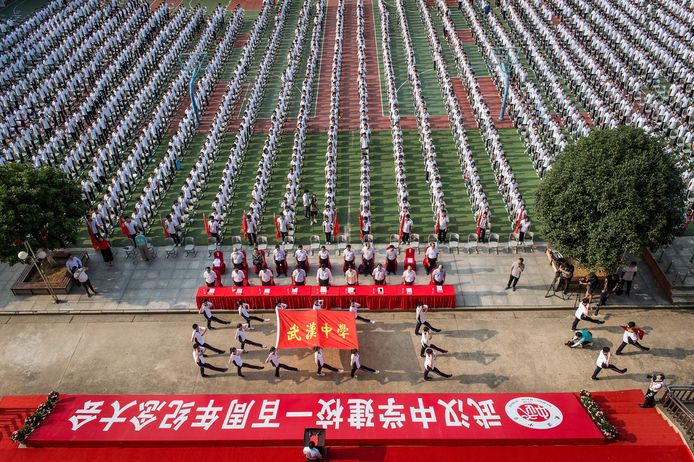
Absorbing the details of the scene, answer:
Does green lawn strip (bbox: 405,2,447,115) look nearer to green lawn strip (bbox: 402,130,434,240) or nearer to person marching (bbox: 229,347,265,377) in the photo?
green lawn strip (bbox: 402,130,434,240)

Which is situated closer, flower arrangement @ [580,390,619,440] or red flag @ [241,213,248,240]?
flower arrangement @ [580,390,619,440]

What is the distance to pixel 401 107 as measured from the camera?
28.5m

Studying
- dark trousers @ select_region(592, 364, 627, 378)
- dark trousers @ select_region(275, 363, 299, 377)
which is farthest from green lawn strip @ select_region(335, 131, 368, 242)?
Answer: dark trousers @ select_region(592, 364, 627, 378)

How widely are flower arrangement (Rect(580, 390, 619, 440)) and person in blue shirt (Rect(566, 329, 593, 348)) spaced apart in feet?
6.05

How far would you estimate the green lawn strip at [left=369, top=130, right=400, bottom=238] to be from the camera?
66.2ft

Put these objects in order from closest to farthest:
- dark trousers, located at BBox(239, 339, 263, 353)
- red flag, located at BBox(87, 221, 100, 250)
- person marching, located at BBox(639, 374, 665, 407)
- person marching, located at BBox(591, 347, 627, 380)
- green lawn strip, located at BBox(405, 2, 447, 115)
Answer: person marching, located at BBox(639, 374, 665, 407), person marching, located at BBox(591, 347, 627, 380), dark trousers, located at BBox(239, 339, 263, 353), red flag, located at BBox(87, 221, 100, 250), green lawn strip, located at BBox(405, 2, 447, 115)

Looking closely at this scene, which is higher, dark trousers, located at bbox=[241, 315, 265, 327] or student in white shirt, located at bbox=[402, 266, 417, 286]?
student in white shirt, located at bbox=[402, 266, 417, 286]

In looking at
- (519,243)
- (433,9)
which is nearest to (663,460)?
(519,243)

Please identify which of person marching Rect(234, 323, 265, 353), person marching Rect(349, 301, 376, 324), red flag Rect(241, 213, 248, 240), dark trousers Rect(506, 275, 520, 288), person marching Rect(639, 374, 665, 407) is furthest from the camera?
red flag Rect(241, 213, 248, 240)

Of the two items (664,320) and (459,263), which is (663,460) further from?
(459,263)

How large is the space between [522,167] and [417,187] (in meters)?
4.97

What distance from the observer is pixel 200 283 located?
17625mm

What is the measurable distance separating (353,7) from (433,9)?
6.87 meters

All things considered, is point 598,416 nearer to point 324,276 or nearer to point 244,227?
point 324,276
